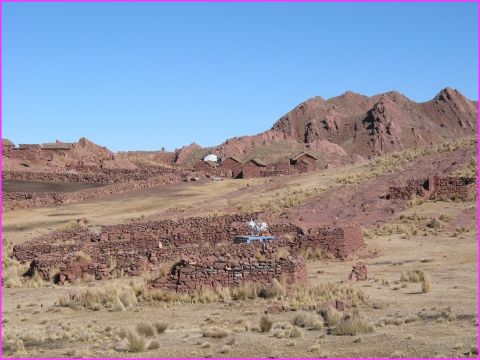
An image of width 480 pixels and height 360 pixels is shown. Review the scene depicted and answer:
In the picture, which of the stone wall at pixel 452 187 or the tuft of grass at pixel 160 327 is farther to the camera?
the stone wall at pixel 452 187

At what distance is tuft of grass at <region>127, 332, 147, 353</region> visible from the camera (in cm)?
1358

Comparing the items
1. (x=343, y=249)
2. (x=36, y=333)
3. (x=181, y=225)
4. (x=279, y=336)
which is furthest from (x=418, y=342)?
(x=181, y=225)

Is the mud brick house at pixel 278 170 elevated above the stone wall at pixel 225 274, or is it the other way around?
the mud brick house at pixel 278 170

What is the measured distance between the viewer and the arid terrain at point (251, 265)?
14422mm

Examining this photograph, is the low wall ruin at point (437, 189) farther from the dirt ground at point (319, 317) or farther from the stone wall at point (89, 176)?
the stone wall at point (89, 176)

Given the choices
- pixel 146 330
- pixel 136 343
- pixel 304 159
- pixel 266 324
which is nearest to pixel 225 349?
pixel 136 343

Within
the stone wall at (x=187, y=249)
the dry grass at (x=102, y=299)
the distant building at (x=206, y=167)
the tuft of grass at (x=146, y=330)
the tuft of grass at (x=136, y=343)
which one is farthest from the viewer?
the distant building at (x=206, y=167)

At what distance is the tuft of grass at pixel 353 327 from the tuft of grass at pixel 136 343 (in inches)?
150

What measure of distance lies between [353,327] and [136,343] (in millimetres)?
4215

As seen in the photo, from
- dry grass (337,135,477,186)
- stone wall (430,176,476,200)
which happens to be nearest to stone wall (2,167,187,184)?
dry grass (337,135,477,186)

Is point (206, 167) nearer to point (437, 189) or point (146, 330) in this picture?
point (437, 189)

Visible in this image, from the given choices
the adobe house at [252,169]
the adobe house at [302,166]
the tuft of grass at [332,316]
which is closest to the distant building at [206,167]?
the adobe house at [252,169]

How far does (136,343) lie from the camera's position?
44.8ft

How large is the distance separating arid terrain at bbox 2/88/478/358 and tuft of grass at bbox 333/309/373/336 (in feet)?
0.12
